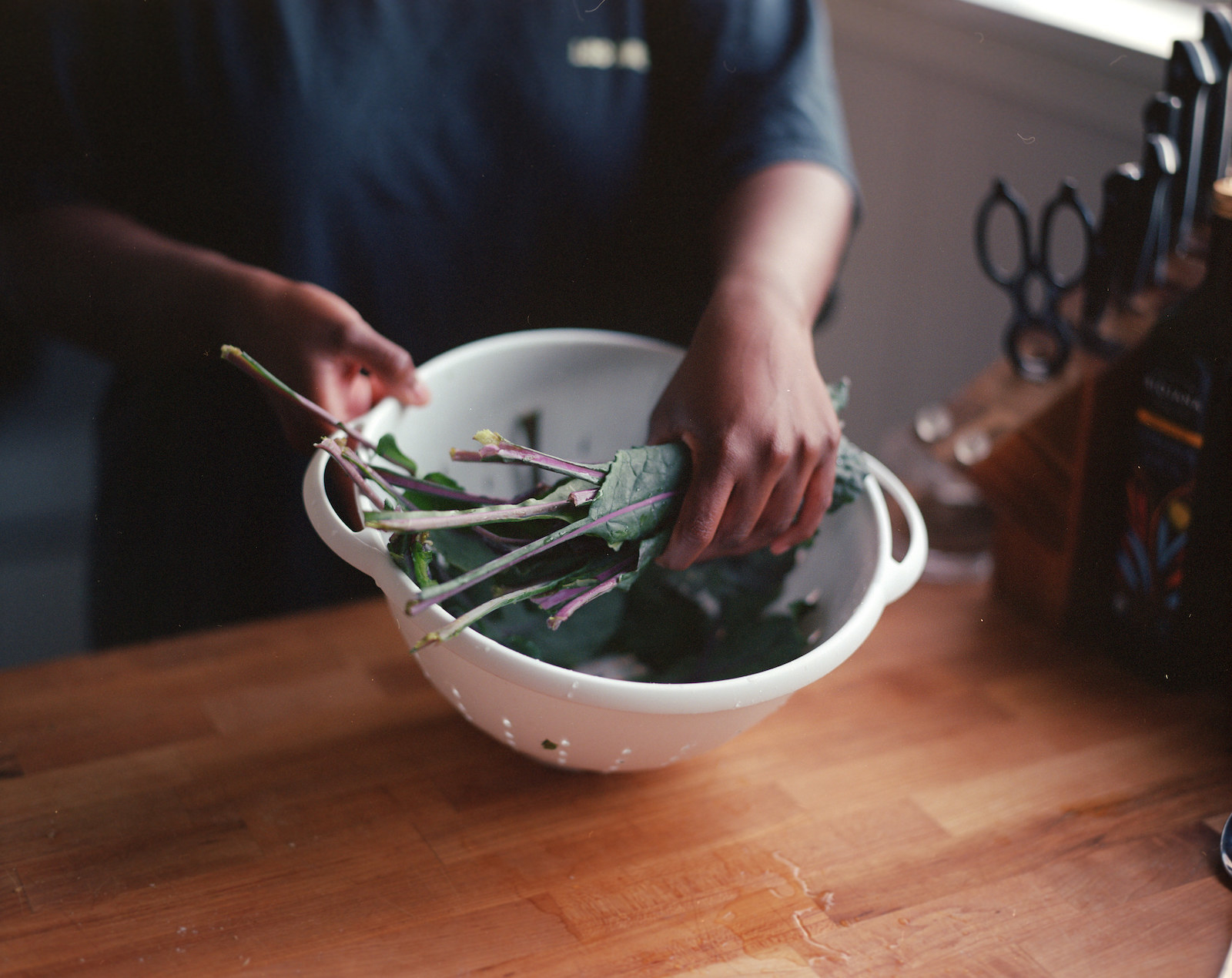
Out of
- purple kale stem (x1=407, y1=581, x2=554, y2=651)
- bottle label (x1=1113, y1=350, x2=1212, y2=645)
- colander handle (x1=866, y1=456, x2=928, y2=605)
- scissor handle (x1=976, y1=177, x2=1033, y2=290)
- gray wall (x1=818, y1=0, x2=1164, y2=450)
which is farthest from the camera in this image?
gray wall (x1=818, y1=0, x2=1164, y2=450)

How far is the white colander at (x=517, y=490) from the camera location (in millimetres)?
429

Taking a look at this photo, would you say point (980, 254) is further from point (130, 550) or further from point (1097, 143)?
point (130, 550)

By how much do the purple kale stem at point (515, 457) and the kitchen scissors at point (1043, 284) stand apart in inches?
16.8

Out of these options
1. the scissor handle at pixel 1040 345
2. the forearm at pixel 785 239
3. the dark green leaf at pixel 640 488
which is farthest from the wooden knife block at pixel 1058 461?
the dark green leaf at pixel 640 488

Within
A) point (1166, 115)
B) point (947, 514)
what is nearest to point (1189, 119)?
point (1166, 115)

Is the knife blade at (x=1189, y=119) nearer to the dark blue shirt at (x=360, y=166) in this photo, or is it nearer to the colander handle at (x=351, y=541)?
the dark blue shirt at (x=360, y=166)

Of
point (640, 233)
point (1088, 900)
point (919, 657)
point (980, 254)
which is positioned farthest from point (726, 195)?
point (1088, 900)

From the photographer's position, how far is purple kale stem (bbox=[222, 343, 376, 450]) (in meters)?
0.49

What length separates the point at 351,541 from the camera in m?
0.45

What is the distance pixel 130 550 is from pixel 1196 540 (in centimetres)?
67

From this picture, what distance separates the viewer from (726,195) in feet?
2.22

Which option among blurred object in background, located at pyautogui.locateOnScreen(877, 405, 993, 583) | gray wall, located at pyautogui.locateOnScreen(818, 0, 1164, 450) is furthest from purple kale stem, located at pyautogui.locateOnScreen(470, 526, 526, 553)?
gray wall, located at pyautogui.locateOnScreen(818, 0, 1164, 450)

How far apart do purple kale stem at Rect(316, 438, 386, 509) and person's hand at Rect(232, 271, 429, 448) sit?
67mm

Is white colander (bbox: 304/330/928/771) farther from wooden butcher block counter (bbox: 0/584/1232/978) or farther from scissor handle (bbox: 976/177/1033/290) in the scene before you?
scissor handle (bbox: 976/177/1033/290)
